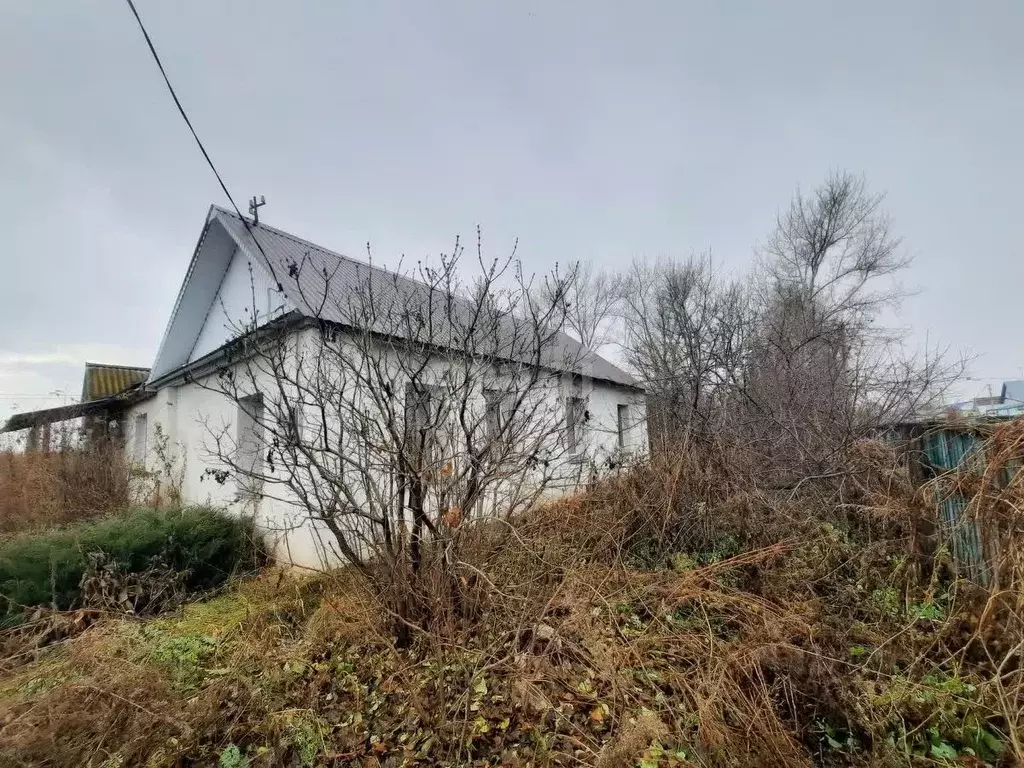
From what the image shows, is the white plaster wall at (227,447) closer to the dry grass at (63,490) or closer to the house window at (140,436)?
the house window at (140,436)

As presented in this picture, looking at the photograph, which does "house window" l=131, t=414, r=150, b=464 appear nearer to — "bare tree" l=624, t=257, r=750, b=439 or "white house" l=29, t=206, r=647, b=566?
"white house" l=29, t=206, r=647, b=566

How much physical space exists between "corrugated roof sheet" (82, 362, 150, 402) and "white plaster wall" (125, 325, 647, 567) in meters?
1.91

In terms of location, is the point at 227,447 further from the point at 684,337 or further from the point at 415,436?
the point at 684,337

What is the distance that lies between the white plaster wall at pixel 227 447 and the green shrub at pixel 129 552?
→ 0.40 metres

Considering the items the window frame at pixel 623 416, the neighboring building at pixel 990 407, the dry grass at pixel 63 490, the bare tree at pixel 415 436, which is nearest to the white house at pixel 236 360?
the dry grass at pixel 63 490

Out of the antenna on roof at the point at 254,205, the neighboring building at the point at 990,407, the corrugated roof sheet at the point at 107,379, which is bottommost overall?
the neighboring building at the point at 990,407

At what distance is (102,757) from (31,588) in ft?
10.8

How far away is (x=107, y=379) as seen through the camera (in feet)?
44.8

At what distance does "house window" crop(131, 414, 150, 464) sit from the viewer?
1122cm

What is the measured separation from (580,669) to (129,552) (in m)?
5.20

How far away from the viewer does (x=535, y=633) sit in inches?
126

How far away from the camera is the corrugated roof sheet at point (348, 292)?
4.58 m

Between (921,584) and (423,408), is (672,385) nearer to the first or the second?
(921,584)

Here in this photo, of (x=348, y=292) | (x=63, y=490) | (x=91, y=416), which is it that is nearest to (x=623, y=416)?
(x=348, y=292)
